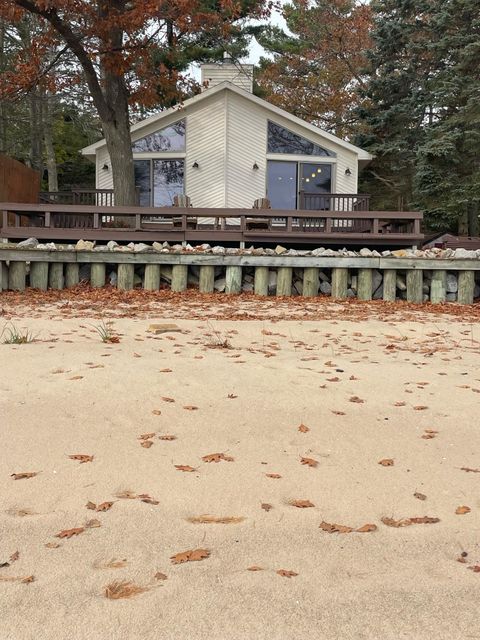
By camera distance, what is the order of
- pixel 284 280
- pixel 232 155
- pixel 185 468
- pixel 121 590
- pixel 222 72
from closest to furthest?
pixel 121 590
pixel 185 468
pixel 284 280
pixel 232 155
pixel 222 72

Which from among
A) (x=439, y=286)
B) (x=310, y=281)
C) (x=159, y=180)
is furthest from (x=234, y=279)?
(x=159, y=180)

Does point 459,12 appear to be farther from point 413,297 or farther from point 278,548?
point 278,548

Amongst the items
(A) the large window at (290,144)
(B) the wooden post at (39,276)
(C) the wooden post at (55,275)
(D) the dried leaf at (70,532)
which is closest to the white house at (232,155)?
(A) the large window at (290,144)

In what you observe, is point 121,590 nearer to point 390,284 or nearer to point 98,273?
point 98,273

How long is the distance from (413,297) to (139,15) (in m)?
9.21

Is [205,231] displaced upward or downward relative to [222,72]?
downward

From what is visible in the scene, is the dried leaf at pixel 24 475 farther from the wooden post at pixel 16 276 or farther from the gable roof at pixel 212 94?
the gable roof at pixel 212 94

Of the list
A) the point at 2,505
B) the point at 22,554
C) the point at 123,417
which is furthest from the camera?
the point at 123,417

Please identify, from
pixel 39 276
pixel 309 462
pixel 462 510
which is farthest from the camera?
pixel 39 276

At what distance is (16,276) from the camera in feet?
33.8

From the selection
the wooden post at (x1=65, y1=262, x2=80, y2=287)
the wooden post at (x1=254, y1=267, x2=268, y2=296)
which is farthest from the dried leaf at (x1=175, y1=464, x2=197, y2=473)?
the wooden post at (x1=65, y1=262, x2=80, y2=287)

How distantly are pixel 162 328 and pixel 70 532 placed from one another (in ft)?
15.2

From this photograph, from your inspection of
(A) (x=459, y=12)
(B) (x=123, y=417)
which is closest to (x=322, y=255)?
(B) (x=123, y=417)

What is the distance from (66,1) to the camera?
43.3 ft
